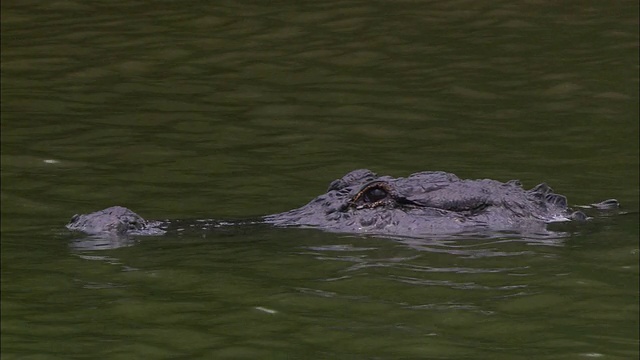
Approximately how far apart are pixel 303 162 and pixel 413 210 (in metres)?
1.95

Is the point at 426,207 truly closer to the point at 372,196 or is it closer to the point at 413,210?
the point at 413,210

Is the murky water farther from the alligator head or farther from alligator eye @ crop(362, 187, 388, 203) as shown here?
alligator eye @ crop(362, 187, 388, 203)

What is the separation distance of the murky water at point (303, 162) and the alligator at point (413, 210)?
0.72 ft

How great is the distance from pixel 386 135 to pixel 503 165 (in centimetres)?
129

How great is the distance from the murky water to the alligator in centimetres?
22

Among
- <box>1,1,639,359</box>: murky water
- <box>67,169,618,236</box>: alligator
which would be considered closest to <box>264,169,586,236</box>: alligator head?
<box>67,169,618,236</box>: alligator

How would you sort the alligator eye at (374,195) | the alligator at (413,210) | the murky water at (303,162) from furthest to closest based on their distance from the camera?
the alligator eye at (374,195) < the alligator at (413,210) < the murky water at (303,162)

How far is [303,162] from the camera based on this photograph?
10898mm

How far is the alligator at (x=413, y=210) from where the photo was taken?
892 cm

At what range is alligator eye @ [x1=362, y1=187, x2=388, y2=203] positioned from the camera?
9.04 metres

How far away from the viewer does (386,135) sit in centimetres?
1170

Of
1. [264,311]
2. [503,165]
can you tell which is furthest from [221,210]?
[264,311]

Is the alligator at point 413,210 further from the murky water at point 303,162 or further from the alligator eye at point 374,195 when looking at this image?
the murky water at point 303,162

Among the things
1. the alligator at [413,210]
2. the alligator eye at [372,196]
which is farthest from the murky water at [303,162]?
the alligator eye at [372,196]
